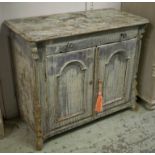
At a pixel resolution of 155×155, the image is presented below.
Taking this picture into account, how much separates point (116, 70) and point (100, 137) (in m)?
0.53

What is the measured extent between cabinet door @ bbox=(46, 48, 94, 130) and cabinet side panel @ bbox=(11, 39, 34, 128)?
129 mm

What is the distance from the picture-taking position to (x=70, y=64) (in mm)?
1711

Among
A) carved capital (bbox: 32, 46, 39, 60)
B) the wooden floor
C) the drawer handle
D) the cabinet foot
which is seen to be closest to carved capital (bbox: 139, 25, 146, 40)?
the drawer handle

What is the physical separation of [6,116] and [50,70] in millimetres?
745

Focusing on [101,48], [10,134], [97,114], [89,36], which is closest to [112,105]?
[97,114]

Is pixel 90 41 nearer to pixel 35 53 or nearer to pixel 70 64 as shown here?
pixel 70 64

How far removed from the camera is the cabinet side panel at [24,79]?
1.66 metres

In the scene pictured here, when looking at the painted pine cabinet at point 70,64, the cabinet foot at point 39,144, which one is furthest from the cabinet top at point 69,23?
the cabinet foot at point 39,144

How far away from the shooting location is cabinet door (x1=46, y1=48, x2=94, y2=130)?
166 cm

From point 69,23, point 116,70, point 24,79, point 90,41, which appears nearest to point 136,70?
point 116,70

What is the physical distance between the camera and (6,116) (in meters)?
2.12

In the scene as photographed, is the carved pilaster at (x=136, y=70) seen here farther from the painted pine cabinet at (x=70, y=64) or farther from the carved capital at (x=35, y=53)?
the carved capital at (x=35, y=53)

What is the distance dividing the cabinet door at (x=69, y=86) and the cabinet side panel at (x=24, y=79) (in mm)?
129

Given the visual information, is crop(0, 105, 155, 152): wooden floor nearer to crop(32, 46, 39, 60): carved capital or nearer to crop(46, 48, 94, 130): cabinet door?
crop(46, 48, 94, 130): cabinet door
